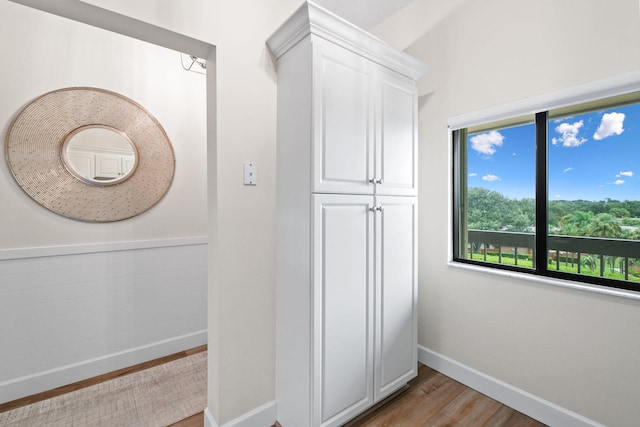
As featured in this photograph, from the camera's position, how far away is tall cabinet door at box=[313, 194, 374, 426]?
4.58 feet

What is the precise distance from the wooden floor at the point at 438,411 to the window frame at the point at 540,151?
0.83 metres

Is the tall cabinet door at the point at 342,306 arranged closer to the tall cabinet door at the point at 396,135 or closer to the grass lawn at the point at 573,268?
the tall cabinet door at the point at 396,135

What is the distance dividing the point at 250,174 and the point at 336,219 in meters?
0.53

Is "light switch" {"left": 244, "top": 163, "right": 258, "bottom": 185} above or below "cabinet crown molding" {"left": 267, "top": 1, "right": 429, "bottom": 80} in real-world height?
below

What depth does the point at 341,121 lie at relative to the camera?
58.3 inches

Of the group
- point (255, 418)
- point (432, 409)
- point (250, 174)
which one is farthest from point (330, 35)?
point (432, 409)

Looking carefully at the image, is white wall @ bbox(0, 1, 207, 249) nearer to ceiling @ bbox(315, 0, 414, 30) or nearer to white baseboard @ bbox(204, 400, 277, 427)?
ceiling @ bbox(315, 0, 414, 30)

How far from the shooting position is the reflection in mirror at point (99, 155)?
193 cm

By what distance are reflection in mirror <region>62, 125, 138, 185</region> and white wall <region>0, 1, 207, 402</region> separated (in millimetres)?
301

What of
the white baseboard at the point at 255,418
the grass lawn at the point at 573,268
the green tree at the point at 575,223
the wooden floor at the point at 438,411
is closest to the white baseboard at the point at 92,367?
the wooden floor at the point at 438,411

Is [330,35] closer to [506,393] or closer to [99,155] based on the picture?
[99,155]

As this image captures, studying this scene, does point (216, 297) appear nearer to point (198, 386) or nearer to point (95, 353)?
point (198, 386)

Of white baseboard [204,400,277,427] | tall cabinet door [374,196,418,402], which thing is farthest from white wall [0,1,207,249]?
tall cabinet door [374,196,418,402]

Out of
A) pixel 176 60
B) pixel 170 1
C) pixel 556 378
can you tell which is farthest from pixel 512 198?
pixel 176 60
